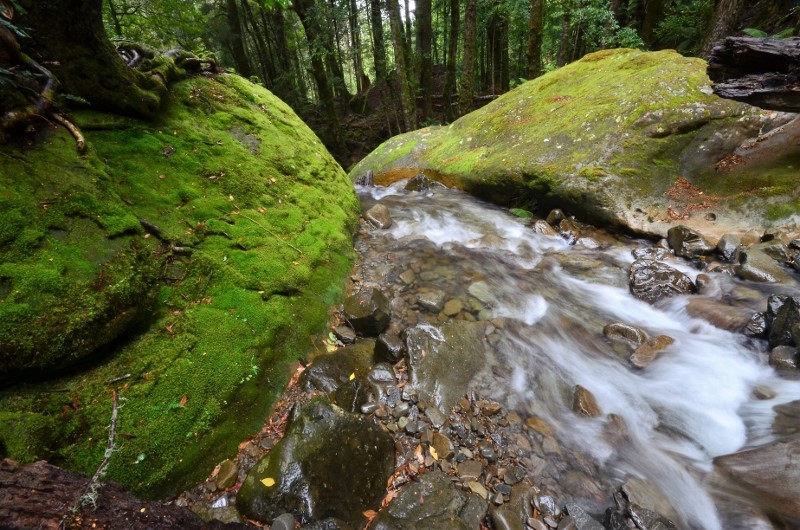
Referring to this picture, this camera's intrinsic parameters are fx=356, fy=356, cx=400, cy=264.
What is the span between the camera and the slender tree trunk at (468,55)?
1198 cm

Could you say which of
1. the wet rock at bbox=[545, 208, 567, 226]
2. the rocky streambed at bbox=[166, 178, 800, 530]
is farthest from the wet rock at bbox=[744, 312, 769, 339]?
Answer: the wet rock at bbox=[545, 208, 567, 226]

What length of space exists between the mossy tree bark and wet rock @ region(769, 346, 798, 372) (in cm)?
856

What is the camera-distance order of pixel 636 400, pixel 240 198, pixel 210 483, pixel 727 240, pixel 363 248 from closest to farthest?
pixel 210 483, pixel 636 400, pixel 240 198, pixel 727 240, pixel 363 248

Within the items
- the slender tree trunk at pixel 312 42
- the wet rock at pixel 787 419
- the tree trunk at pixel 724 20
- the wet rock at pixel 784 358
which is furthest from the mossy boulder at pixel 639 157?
the slender tree trunk at pixel 312 42

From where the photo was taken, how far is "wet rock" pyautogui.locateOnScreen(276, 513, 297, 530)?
8.66ft

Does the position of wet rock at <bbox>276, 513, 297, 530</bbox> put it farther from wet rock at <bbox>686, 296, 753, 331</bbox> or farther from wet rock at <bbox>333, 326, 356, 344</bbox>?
wet rock at <bbox>686, 296, 753, 331</bbox>

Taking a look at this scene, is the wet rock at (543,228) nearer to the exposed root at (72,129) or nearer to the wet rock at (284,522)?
the wet rock at (284,522)

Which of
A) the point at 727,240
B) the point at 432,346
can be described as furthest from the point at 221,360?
the point at 727,240

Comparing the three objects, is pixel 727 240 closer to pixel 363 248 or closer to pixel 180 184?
pixel 363 248

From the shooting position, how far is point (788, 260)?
17.6 ft

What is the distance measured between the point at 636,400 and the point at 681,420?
421 millimetres

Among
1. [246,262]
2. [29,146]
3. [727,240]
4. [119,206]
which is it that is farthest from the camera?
[727,240]

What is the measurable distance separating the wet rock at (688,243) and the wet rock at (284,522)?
6.95 meters

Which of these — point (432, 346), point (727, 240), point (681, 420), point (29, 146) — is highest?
point (29, 146)
